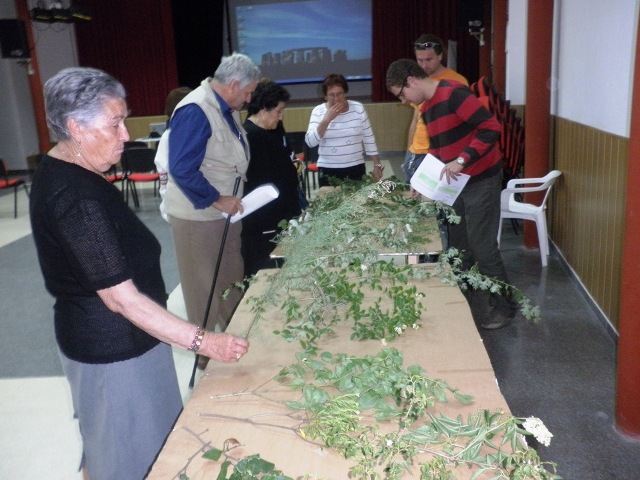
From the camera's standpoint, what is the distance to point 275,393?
1506 mm

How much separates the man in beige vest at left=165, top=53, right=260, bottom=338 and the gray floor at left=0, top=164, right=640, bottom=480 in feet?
3.67

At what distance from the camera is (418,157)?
4.21 m

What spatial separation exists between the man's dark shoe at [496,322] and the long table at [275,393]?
1693 millimetres

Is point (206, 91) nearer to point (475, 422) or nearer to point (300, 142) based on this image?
point (475, 422)

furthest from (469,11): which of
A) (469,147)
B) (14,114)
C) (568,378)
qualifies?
(14,114)

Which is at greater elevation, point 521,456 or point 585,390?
point 521,456

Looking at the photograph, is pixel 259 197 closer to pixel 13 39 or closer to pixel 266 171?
pixel 266 171

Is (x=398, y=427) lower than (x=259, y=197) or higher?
lower

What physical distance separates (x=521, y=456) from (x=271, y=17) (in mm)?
12225

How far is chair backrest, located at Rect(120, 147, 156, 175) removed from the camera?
749cm

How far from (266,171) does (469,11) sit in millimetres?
6040

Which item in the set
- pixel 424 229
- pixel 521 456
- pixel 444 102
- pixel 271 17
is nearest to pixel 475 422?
pixel 521 456

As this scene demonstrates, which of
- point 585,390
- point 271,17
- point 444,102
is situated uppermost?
point 271,17

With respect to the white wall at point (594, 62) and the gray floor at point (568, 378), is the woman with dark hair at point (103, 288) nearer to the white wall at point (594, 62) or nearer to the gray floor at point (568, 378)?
the gray floor at point (568, 378)
